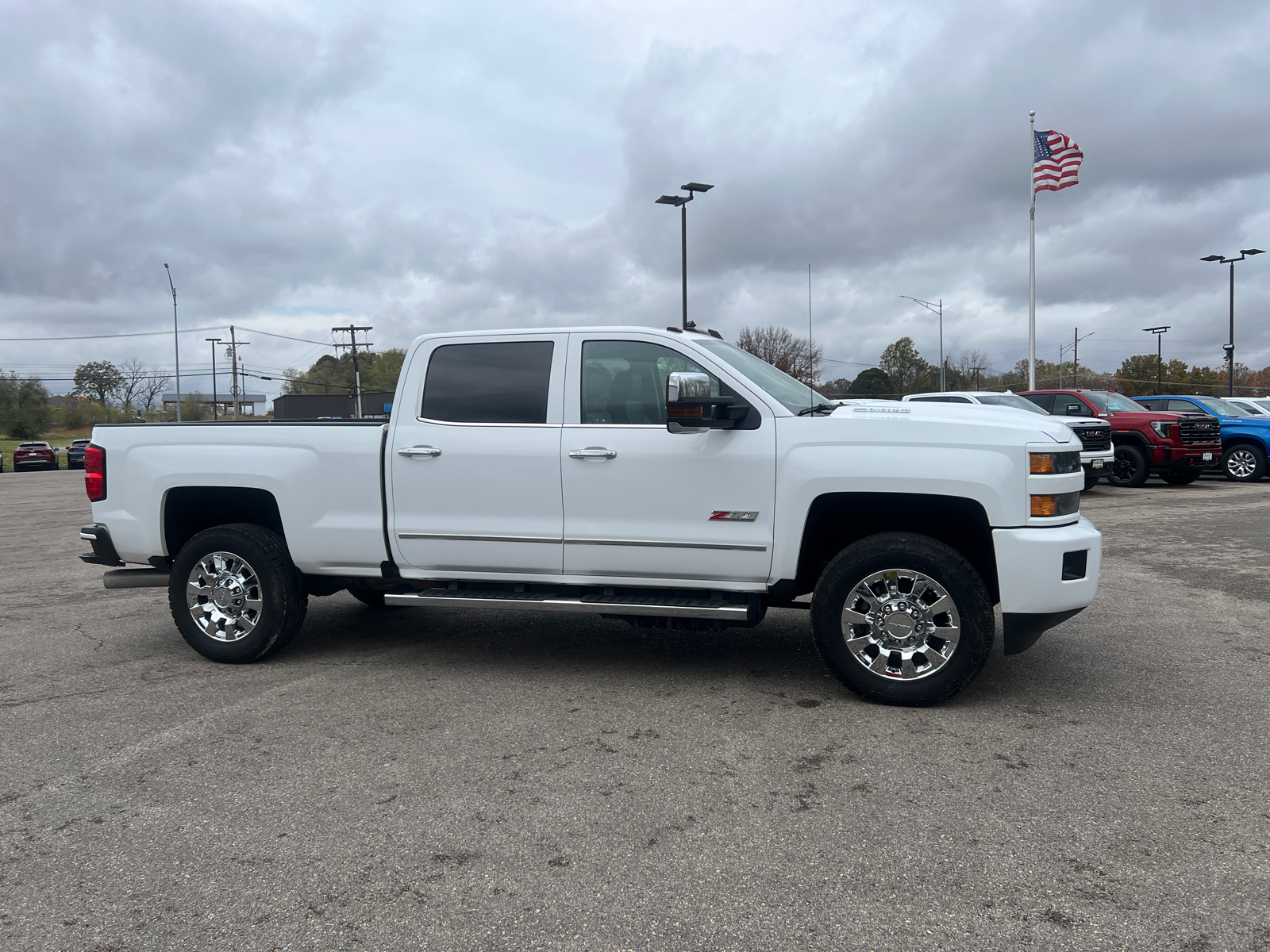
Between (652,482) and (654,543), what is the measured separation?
33 cm

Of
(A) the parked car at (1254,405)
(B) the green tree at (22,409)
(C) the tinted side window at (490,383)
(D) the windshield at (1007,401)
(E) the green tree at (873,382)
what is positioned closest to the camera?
(C) the tinted side window at (490,383)

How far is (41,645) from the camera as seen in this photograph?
20.6 ft

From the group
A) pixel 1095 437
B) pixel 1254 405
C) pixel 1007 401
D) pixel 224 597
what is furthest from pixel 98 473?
pixel 1254 405

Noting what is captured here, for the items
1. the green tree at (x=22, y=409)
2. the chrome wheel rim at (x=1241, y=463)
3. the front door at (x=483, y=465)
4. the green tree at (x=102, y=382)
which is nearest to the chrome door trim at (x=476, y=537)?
the front door at (x=483, y=465)

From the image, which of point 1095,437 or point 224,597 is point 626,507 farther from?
point 1095,437

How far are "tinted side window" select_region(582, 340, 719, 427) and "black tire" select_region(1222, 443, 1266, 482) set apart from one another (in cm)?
1826

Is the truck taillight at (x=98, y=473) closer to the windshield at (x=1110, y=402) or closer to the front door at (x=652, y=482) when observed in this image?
the front door at (x=652, y=482)

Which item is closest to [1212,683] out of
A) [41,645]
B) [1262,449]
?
[41,645]

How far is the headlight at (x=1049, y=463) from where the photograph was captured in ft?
14.6

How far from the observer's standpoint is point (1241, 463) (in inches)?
746

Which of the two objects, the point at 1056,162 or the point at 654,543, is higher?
the point at 1056,162

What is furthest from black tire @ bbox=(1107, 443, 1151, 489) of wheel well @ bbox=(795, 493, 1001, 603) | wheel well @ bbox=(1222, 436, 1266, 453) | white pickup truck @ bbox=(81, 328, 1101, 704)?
white pickup truck @ bbox=(81, 328, 1101, 704)

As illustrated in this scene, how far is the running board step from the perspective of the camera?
4824mm

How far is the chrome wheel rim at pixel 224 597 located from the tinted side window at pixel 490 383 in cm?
156
